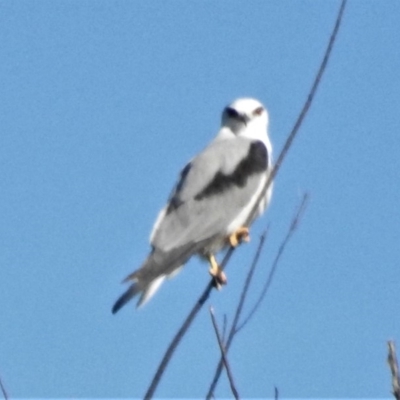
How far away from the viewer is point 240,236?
6.26m

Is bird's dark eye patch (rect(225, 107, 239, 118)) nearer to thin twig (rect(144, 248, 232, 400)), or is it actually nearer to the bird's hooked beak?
the bird's hooked beak

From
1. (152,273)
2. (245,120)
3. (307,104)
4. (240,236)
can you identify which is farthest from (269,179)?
(245,120)

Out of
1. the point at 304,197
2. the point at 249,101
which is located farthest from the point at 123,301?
the point at 249,101

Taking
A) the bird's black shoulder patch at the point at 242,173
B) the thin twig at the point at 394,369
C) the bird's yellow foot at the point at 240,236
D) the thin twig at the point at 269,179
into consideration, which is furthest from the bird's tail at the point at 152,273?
the thin twig at the point at 394,369

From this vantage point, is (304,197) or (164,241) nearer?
(304,197)

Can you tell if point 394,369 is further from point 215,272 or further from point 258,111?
point 258,111

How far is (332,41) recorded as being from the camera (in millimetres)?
3668

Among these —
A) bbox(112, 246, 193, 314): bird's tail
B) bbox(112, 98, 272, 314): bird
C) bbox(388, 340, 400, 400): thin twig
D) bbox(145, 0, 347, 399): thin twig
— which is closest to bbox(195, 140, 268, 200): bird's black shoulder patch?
bbox(112, 98, 272, 314): bird

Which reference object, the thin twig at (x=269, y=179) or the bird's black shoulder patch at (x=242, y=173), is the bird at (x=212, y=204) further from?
the thin twig at (x=269, y=179)

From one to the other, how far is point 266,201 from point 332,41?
109 inches

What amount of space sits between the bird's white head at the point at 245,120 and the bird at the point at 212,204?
405 millimetres

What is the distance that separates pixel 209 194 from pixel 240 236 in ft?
1.00

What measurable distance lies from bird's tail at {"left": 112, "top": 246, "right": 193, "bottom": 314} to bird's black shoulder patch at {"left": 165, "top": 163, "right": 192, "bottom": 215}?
12.9 inches

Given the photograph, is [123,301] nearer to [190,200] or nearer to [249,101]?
[190,200]
